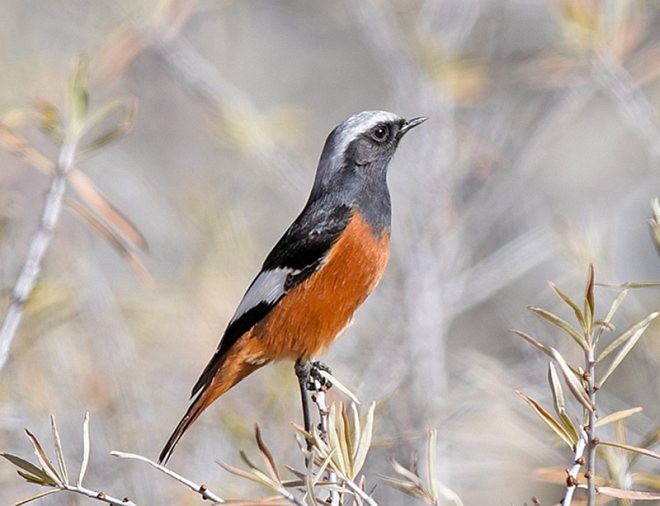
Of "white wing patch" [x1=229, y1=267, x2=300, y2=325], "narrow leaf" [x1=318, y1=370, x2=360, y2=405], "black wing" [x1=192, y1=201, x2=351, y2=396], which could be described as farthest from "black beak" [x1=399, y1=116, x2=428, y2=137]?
"narrow leaf" [x1=318, y1=370, x2=360, y2=405]

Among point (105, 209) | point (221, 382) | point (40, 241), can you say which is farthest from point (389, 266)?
point (40, 241)

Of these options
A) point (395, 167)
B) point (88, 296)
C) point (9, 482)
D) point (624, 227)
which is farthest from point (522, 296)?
point (9, 482)

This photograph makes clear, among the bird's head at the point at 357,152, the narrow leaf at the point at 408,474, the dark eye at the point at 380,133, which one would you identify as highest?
the dark eye at the point at 380,133

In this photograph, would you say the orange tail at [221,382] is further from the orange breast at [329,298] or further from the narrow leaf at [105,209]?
the narrow leaf at [105,209]

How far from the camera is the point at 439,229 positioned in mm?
4758

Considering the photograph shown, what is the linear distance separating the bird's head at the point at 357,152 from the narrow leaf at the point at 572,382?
184 cm

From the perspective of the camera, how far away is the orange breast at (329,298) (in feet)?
10.5

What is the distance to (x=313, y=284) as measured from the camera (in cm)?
325

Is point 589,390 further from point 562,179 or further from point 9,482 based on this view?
point 562,179

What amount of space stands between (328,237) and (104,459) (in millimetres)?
1228

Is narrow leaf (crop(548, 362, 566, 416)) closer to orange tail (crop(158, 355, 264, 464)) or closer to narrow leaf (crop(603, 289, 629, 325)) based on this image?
narrow leaf (crop(603, 289, 629, 325))

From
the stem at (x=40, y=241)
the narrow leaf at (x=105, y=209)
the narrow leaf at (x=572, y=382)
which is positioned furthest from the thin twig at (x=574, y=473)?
the narrow leaf at (x=105, y=209)

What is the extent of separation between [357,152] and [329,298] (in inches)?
21.4

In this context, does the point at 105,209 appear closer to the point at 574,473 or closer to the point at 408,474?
the point at 408,474
